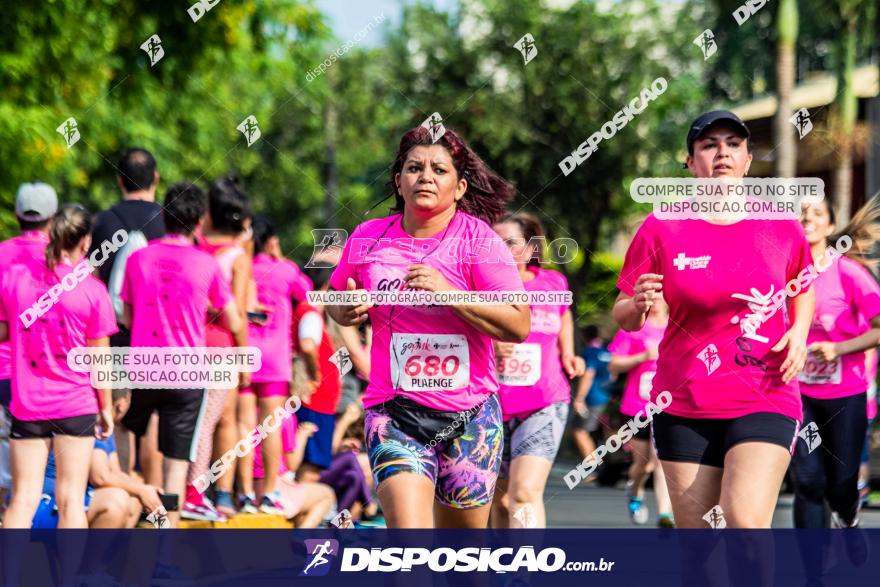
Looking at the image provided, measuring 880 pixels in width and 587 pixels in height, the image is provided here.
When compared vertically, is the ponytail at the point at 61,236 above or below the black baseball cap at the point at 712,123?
below

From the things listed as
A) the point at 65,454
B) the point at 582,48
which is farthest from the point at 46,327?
the point at 582,48

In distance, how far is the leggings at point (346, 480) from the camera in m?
9.89

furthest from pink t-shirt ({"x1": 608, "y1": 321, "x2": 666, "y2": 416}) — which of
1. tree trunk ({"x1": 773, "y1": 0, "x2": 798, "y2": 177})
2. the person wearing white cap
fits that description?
tree trunk ({"x1": 773, "y1": 0, "x2": 798, "y2": 177})

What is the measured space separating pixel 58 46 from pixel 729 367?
9.54 meters

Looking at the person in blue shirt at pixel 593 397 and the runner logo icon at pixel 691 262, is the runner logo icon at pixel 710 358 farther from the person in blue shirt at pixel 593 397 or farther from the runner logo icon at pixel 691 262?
the person in blue shirt at pixel 593 397

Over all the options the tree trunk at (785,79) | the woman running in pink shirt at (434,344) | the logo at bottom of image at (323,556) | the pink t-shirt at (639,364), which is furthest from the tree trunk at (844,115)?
the woman running in pink shirt at (434,344)

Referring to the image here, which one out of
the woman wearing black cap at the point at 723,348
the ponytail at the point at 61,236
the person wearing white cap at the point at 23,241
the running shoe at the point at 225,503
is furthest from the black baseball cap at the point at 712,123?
the running shoe at the point at 225,503

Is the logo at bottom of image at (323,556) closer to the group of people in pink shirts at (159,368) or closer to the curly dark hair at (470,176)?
the group of people in pink shirts at (159,368)

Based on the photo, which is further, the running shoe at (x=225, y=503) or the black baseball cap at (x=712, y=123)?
the running shoe at (x=225, y=503)

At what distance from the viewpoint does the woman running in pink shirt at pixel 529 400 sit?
7.88 meters

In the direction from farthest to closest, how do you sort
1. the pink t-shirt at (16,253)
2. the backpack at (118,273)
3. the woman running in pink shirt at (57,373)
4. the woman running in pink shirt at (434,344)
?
→ the backpack at (118,273), the pink t-shirt at (16,253), the woman running in pink shirt at (57,373), the woman running in pink shirt at (434,344)

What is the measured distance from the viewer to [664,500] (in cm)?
1123

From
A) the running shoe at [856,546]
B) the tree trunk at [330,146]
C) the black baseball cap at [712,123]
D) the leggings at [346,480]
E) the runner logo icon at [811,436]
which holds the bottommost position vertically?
the running shoe at [856,546]

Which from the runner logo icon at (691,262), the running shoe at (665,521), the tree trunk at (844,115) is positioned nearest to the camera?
the runner logo icon at (691,262)
